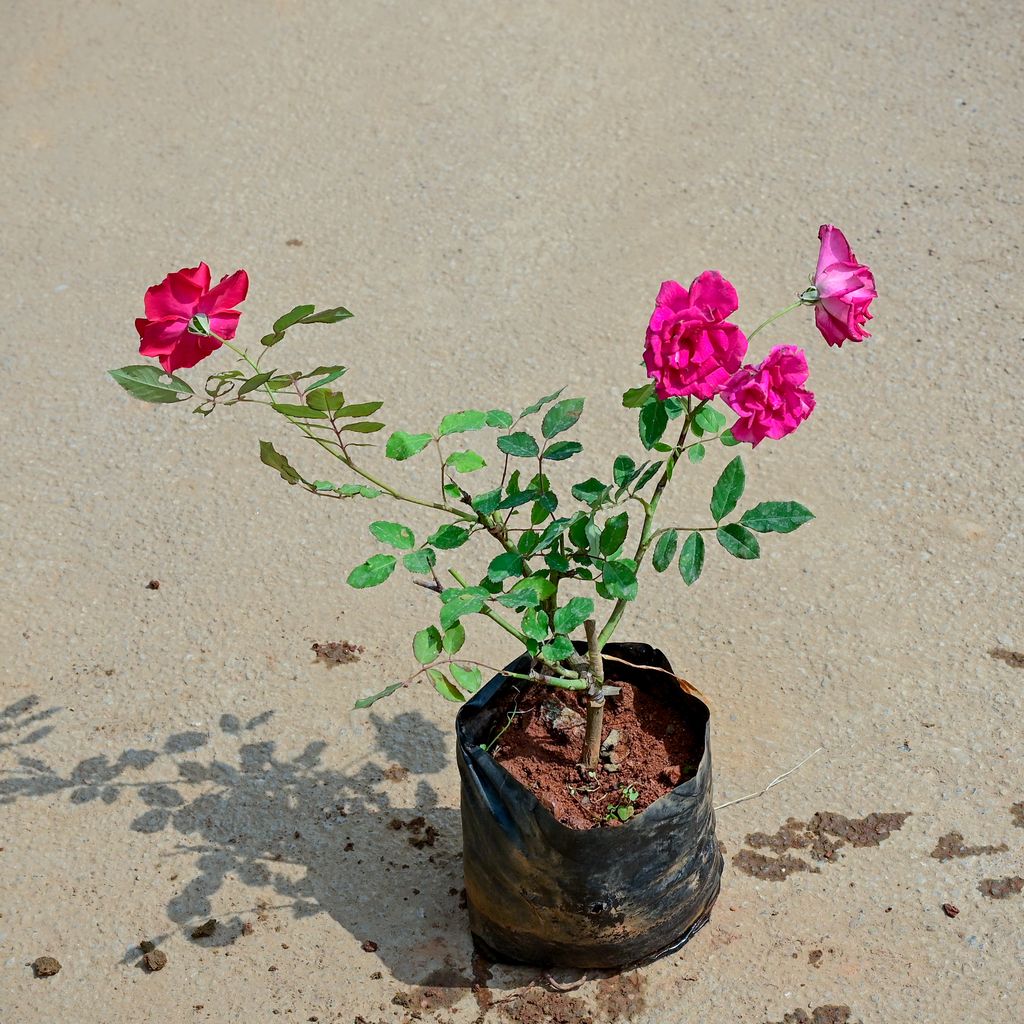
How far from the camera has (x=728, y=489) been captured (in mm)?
1789

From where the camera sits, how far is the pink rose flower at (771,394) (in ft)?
5.10

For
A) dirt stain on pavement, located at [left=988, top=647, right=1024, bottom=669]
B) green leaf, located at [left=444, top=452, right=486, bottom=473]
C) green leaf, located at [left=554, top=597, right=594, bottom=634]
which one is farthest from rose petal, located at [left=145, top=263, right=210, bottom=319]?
dirt stain on pavement, located at [left=988, top=647, right=1024, bottom=669]

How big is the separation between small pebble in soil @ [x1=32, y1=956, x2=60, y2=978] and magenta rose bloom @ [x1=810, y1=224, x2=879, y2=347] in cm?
166

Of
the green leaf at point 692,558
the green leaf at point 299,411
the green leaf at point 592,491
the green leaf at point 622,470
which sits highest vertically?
the green leaf at point 299,411

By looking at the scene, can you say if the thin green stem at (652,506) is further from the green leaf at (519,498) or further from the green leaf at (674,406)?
the green leaf at (519,498)

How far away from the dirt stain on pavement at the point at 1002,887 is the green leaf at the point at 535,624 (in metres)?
1.03

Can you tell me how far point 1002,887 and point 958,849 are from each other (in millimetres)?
102

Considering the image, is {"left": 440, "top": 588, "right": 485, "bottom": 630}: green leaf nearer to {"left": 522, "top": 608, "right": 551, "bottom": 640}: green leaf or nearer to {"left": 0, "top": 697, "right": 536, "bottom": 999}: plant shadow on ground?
→ {"left": 522, "top": 608, "right": 551, "bottom": 640}: green leaf

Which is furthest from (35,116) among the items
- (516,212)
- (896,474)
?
(896,474)

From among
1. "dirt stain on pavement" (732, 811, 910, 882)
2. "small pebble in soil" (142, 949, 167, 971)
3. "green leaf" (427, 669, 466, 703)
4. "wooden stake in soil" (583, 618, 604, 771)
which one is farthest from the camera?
"dirt stain on pavement" (732, 811, 910, 882)

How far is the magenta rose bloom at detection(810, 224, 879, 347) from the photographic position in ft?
5.19

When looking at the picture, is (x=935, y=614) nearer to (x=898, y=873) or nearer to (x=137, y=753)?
(x=898, y=873)

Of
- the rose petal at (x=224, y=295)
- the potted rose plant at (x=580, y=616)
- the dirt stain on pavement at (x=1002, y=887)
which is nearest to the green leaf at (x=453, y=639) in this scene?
the potted rose plant at (x=580, y=616)

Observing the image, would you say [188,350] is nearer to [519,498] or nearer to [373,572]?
[373,572]
